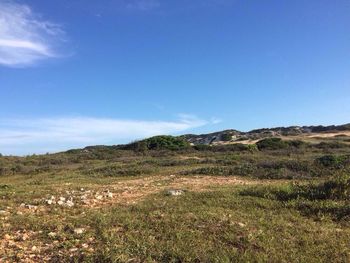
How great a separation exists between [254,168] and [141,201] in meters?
8.58

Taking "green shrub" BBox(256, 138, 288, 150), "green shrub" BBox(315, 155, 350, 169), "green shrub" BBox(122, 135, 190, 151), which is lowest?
"green shrub" BBox(315, 155, 350, 169)

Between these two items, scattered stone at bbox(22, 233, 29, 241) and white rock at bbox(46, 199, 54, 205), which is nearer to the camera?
scattered stone at bbox(22, 233, 29, 241)

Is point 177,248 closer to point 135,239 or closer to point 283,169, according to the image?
point 135,239

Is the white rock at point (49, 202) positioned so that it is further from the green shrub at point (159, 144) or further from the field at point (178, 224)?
the green shrub at point (159, 144)

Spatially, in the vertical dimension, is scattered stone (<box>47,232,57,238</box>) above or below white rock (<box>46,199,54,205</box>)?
below

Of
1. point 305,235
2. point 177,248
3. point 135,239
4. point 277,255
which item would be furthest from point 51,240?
point 305,235

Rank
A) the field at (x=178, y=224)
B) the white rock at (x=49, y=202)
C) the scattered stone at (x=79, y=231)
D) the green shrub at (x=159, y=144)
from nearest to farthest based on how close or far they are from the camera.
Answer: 1. the field at (x=178, y=224)
2. the scattered stone at (x=79, y=231)
3. the white rock at (x=49, y=202)
4. the green shrub at (x=159, y=144)

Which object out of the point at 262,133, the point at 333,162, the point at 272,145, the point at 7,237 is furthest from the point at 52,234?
the point at 262,133

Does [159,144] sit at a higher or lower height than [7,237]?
higher

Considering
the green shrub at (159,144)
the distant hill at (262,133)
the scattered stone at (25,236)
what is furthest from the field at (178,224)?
the distant hill at (262,133)

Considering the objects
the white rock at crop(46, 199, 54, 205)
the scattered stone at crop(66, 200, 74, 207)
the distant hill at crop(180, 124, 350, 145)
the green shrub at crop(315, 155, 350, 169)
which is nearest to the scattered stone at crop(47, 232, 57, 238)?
the scattered stone at crop(66, 200, 74, 207)

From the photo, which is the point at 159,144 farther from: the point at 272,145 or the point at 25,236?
the point at 25,236

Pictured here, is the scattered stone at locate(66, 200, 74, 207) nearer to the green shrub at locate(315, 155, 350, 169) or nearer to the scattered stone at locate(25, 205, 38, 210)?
the scattered stone at locate(25, 205, 38, 210)

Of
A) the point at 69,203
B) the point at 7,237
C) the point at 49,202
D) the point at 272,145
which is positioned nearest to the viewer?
the point at 7,237
